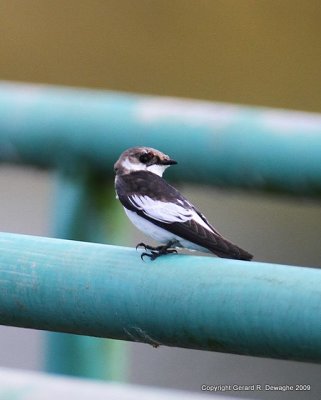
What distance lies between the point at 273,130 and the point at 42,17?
A: 3523 millimetres

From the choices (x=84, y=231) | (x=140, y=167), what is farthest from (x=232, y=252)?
(x=84, y=231)

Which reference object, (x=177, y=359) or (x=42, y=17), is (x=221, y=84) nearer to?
(x=42, y=17)

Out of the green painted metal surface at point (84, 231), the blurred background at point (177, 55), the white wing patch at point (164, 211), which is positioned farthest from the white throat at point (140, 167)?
the blurred background at point (177, 55)

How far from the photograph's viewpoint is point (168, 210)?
2.21 meters

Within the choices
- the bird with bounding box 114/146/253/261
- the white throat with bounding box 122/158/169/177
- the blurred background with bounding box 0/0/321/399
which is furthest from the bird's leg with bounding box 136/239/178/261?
the blurred background with bounding box 0/0/321/399

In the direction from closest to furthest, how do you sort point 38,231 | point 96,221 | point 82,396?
point 82,396
point 96,221
point 38,231

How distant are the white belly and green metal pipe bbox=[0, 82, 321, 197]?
616 millimetres

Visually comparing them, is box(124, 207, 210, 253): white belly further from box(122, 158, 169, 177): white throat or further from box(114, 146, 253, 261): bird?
box(122, 158, 169, 177): white throat

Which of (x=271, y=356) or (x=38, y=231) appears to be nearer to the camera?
(x=271, y=356)

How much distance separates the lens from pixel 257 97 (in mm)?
6078

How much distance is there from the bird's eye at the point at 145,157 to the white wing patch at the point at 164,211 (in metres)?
0.23

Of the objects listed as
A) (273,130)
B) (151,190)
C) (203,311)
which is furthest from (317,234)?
(203,311)

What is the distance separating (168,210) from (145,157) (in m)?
0.35

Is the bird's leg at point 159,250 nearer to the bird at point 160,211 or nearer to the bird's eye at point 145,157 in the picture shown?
the bird at point 160,211
